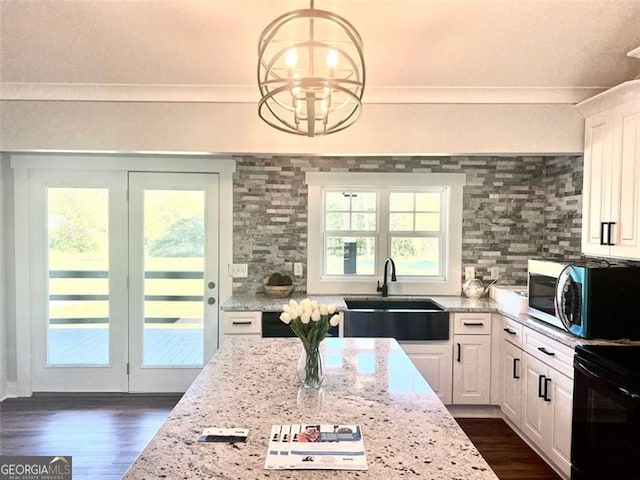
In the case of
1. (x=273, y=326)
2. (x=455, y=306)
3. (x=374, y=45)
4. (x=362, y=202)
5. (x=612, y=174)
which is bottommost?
A: (x=273, y=326)

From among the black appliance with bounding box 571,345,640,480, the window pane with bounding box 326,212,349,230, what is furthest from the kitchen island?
the window pane with bounding box 326,212,349,230

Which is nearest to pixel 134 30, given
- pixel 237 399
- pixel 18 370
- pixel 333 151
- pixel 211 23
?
pixel 211 23

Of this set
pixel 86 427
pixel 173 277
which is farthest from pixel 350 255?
pixel 86 427

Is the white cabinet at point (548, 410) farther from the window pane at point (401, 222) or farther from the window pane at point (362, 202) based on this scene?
the window pane at point (362, 202)

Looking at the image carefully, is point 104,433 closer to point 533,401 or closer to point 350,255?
point 350,255

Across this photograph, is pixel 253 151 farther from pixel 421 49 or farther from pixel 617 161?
pixel 617 161

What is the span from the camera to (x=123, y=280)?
145 inches

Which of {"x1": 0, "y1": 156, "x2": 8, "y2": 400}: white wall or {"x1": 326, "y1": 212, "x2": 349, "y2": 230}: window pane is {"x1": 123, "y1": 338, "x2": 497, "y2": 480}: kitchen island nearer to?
{"x1": 326, "y1": 212, "x2": 349, "y2": 230}: window pane

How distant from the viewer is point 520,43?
260 cm

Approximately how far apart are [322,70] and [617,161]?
1.95 m

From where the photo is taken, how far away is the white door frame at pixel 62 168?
11.8 ft

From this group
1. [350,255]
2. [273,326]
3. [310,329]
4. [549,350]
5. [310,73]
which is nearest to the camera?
[310,73]

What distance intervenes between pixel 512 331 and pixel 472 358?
1.31 feet

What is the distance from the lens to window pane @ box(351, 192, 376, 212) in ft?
12.7
